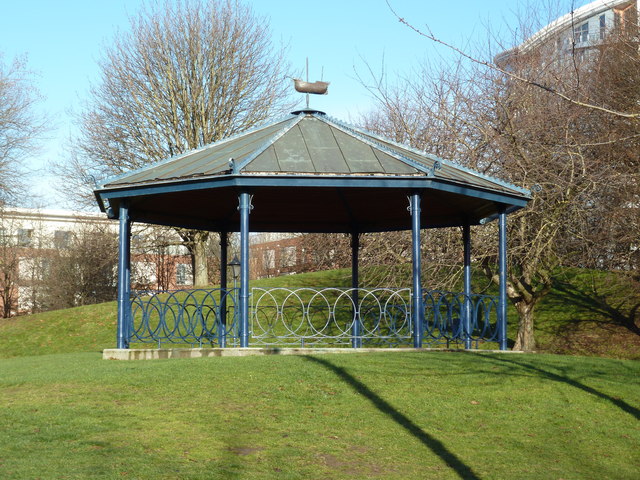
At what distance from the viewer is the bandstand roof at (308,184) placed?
12.6 meters

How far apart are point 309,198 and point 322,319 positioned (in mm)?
10909

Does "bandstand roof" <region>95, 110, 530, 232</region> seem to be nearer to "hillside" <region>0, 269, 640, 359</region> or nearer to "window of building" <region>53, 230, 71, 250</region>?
"hillside" <region>0, 269, 640, 359</region>

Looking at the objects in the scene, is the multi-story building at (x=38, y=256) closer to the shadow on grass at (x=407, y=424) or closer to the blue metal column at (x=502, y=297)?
→ the blue metal column at (x=502, y=297)

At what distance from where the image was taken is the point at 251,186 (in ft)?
41.5

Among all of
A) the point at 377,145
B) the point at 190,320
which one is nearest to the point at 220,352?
the point at 190,320

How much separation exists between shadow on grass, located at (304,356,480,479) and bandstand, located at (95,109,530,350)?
6.27ft

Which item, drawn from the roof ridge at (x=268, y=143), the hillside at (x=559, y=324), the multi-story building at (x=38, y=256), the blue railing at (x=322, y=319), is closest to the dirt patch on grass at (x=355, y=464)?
the blue railing at (x=322, y=319)

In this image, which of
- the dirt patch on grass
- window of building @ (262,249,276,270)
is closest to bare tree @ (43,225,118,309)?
window of building @ (262,249,276,270)

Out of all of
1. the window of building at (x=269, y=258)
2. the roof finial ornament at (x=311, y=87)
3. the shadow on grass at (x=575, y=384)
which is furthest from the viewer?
the window of building at (x=269, y=258)

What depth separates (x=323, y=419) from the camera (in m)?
8.74

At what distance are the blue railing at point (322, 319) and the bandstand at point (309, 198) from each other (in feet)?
0.29

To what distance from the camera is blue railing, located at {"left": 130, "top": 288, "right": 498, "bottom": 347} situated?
13773 mm

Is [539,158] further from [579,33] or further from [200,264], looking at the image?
[200,264]

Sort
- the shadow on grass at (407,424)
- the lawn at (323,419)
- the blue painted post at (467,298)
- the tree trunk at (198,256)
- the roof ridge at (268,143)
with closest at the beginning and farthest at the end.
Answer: the lawn at (323,419), the shadow on grass at (407,424), the roof ridge at (268,143), the blue painted post at (467,298), the tree trunk at (198,256)
